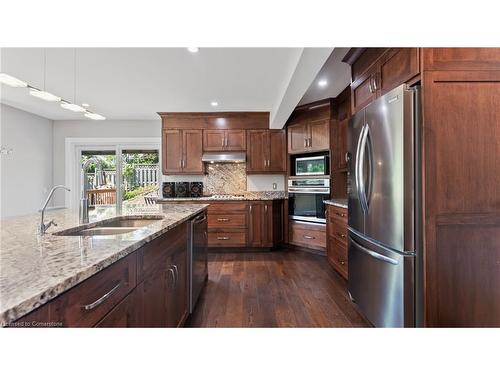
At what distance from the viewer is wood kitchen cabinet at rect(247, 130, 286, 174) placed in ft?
14.9

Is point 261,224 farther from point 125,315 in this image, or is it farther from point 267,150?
point 125,315

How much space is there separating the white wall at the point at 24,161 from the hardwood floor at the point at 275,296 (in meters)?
3.81

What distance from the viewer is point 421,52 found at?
148 cm

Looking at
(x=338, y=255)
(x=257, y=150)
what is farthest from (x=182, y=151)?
(x=338, y=255)

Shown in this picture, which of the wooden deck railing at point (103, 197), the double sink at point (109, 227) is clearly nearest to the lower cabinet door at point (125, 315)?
the double sink at point (109, 227)

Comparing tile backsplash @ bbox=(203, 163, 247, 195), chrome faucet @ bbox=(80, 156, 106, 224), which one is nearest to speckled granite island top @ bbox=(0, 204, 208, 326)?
chrome faucet @ bbox=(80, 156, 106, 224)

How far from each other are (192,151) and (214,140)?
1.47 feet

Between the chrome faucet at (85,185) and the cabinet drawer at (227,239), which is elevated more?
the chrome faucet at (85,185)

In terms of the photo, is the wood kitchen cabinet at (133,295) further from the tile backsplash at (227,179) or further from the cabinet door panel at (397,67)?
the tile backsplash at (227,179)

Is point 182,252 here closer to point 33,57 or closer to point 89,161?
point 89,161

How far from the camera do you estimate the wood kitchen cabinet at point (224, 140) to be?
179 inches

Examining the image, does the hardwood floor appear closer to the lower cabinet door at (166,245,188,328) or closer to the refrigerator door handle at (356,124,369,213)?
the lower cabinet door at (166,245,188,328)

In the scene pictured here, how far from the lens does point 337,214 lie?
10.0 feet

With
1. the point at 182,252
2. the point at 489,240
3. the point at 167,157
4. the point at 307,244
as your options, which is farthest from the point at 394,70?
the point at 167,157
